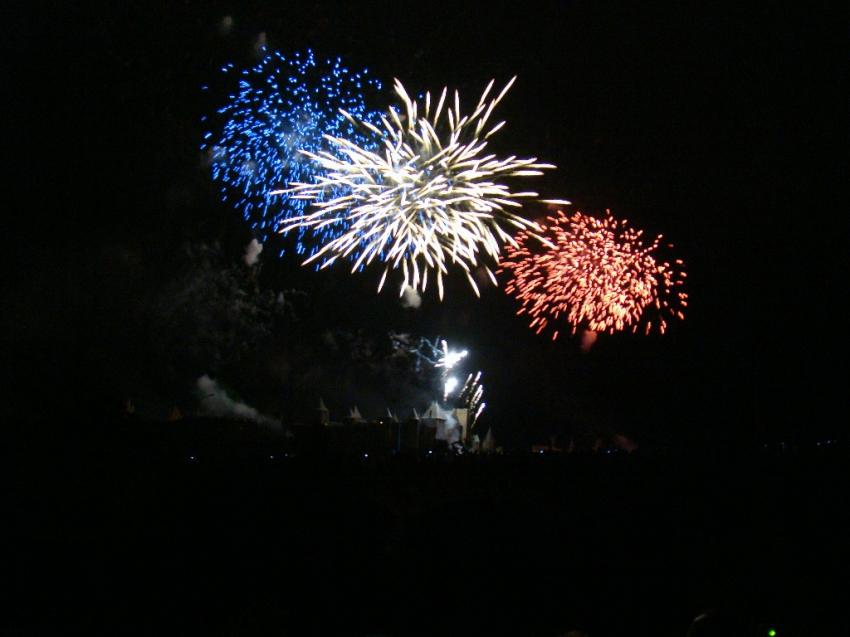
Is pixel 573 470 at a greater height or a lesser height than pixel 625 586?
greater

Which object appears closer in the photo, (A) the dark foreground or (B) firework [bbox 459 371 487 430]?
(A) the dark foreground

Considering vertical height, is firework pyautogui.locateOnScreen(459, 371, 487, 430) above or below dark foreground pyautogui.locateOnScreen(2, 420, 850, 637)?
above

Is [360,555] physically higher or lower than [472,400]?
lower

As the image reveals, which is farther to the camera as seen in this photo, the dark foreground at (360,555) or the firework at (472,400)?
the firework at (472,400)

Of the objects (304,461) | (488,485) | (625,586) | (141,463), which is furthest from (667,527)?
(141,463)

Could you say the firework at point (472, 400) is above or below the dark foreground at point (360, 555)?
above

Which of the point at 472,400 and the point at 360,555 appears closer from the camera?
the point at 360,555

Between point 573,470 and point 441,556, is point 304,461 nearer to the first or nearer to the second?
point 441,556

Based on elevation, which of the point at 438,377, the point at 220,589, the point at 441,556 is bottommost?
the point at 220,589
